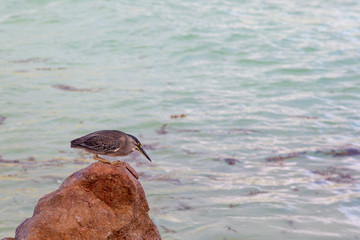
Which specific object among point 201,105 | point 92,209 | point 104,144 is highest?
point 104,144

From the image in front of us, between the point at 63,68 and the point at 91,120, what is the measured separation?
405cm

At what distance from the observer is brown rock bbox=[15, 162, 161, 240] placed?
407cm

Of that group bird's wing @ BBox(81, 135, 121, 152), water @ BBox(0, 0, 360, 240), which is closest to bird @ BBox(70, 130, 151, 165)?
bird's wing @ BBox(81, 135, 121, 152)

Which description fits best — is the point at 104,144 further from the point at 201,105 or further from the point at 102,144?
the point at 201,105

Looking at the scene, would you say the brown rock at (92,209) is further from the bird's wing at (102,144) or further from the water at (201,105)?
the water at (201,105)

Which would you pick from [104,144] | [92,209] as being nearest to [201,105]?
[104,144]

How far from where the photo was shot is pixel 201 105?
40.9ft

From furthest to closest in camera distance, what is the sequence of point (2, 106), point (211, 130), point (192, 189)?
point (2, 106), point (211, 130), point (192, 189)

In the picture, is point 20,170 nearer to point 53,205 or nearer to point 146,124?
point 146,124

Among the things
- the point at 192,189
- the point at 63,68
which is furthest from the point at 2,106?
the point at 192,189

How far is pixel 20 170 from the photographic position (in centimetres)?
852

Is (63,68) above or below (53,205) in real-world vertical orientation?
below

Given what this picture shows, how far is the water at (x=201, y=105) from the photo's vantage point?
7465mm

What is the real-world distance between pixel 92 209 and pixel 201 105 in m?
8.38
